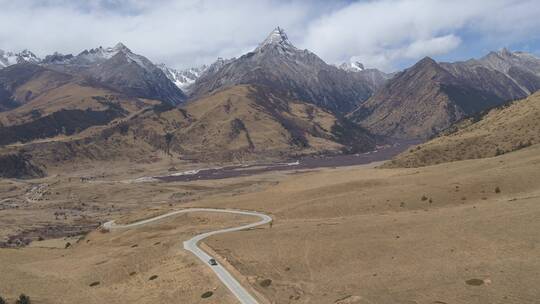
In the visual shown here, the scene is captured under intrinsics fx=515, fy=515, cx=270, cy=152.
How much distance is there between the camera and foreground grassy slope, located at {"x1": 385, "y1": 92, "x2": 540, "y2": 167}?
127 meters

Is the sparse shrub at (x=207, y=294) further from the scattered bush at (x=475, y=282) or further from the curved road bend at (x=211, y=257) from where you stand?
the scattered bush at (x=475, y=282)

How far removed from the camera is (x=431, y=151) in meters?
147

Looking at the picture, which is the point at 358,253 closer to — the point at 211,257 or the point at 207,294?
the point at 207,294

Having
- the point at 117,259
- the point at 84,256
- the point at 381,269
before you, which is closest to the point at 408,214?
the point at 381,269

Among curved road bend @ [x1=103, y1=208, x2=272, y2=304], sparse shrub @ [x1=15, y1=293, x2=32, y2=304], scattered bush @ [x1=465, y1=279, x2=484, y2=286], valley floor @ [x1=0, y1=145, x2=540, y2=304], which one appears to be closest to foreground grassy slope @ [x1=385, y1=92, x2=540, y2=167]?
valley floor @ [x1=0, y1=145, x2=540, y2=304]

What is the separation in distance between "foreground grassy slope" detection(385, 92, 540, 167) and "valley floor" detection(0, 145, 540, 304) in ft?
78.3

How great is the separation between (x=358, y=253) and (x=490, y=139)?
94.7 meters

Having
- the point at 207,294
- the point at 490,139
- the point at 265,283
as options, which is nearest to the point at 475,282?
the point at 265,283

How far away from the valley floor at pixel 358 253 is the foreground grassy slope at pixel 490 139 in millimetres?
23867

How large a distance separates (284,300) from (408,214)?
38.4 meters

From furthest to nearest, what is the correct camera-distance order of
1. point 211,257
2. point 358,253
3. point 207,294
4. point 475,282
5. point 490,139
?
point 490,139 → point 211,257 → point 358,253 → point 207,294 → point 475,282

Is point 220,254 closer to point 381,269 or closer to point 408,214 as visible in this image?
point 381,269

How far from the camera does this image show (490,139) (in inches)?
5399

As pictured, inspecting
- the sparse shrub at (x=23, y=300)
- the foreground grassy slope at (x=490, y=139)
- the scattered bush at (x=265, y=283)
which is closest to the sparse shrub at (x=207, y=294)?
the scattered bush at (x=265, y=283)
